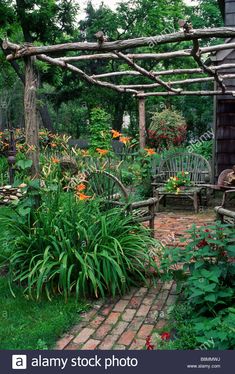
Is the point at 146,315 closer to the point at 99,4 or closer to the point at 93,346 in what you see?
the point at 93,346

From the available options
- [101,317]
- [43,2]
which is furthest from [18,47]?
[43,2]

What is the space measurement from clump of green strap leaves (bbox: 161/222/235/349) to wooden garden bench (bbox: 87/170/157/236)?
1033mm

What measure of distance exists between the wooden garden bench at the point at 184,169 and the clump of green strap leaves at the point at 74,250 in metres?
3.50

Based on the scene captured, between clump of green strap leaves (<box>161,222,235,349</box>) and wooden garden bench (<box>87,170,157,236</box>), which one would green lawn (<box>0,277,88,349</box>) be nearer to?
clump of green strap leaves (<box>161,222,235,349</box>)

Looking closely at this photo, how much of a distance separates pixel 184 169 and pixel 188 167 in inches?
3.8

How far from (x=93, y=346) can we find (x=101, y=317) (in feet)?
1.58

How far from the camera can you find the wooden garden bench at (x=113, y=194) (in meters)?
4.71

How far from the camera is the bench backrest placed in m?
8.29

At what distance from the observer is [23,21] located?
1423cm

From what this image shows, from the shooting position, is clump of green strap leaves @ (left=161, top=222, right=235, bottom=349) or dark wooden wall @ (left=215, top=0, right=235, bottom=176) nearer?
clump of green strap leaves @ (left=161, top=222, right=235, bottom=349)

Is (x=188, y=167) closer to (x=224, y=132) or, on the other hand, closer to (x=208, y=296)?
(x=224, y=132)

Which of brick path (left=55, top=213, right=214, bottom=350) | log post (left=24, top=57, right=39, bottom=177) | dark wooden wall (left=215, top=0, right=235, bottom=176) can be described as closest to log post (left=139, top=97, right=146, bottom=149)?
dark wooden wall (left=215, top=0, right=235, bottom=176)

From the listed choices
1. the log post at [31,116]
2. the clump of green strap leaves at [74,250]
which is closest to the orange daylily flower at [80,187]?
the clump of green strap leaves at [74,250]

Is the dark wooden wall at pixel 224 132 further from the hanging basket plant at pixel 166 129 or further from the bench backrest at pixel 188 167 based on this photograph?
the hanging basket plant at pixel 166 129
